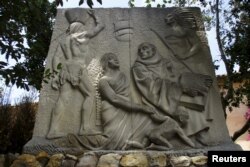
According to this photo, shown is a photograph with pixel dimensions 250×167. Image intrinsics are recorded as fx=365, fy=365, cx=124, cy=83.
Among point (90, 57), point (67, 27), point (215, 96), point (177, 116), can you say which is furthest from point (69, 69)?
A: point (215, 96)

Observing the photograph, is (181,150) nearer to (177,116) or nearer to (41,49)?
(177,116)

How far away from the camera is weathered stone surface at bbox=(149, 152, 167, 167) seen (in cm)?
555

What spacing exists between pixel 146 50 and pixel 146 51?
0.02 m

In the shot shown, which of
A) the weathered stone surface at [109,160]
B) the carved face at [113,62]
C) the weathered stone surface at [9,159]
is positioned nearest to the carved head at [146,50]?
the carved face at [113,62]

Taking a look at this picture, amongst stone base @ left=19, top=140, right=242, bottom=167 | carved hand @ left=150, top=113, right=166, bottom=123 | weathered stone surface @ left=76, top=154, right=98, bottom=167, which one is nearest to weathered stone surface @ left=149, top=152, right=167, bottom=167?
stone base @ left=19, top=140, right=242, bottom=167

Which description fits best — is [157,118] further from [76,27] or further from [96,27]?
[76,27]

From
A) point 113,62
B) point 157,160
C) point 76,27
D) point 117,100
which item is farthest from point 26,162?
point 76,27

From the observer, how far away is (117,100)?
19.7 feet

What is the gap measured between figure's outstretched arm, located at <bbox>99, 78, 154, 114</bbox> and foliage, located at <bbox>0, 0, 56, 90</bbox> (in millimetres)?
2829

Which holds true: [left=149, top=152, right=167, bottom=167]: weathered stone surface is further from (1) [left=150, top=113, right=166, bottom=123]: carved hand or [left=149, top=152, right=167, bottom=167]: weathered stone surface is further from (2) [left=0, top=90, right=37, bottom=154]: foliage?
(2) [left=0, top=90, right=37, bottom=154]: foliage

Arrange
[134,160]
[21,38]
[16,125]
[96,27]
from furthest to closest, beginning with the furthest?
1. [16,125]
2. [96,27]
3. [134,160]
4. [21,38]

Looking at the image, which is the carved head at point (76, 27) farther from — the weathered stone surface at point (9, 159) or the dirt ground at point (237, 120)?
the dirt ground at point (237, 120)

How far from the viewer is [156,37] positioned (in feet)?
21.4

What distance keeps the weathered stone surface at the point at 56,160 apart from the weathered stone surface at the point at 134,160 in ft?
3.15
